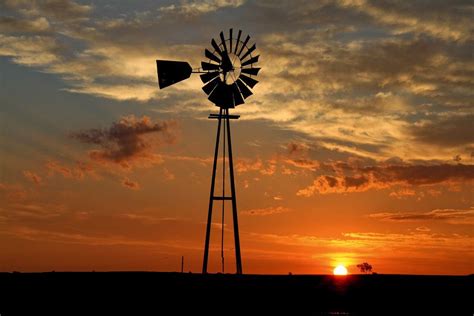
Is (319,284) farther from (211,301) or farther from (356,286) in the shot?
(211,301)

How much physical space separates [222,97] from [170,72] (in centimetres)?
362

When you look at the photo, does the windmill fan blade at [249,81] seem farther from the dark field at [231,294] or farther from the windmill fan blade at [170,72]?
the dark field at [231,294]

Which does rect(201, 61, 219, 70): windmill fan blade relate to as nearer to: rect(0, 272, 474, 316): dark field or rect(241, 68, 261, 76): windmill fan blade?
rect(241, 68, 261, 76): windmill fan blade

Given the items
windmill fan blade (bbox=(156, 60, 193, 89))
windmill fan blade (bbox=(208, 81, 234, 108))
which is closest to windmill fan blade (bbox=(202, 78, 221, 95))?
windmill fan blade (bbox=(208, 81, 234, 108))

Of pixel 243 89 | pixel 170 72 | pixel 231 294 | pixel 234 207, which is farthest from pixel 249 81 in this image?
pixel 231 294

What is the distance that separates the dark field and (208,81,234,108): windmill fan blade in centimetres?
1483

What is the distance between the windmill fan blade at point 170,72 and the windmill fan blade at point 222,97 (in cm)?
210

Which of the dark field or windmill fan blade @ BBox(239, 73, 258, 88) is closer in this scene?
the dark field

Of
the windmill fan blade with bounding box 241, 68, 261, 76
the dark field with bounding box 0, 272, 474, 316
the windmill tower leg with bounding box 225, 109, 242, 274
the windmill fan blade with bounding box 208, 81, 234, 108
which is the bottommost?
the dark field with bounding box 0, 272, 474, 316

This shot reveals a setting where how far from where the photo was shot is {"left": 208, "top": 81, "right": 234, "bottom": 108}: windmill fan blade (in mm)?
46156

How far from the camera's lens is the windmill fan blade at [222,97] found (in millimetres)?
46156

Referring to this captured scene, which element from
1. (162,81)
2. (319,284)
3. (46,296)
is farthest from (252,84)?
(46,296)

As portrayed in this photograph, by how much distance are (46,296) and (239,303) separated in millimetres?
8578

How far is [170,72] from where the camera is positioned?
4541cm
